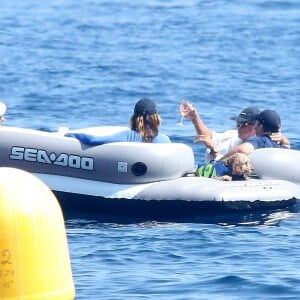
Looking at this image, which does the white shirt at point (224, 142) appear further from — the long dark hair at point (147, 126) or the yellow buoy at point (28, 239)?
the yellow buoy at point (28, 239)

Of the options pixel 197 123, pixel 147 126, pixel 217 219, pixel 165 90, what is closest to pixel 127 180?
pixel 147 126

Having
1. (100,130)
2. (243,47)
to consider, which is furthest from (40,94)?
(100,130)

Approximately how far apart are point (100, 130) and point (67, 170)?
483mm

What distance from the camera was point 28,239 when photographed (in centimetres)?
686

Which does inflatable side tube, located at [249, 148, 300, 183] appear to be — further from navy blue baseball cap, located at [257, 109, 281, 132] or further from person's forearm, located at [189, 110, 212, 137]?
person's forearm, located at [189, 110, 212, 137]

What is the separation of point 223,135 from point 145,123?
941mm

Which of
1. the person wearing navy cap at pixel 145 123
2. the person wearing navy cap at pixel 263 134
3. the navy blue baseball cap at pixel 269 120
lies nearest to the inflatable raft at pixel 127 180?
the person wearing navy cap at pixel 145 123

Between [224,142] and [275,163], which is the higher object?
[224,142]

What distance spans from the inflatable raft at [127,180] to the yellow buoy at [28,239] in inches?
139

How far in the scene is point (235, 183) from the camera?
1054 centimetres

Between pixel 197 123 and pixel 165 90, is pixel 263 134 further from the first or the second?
pixel 165 90

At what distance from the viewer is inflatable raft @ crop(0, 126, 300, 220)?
34.2 feet

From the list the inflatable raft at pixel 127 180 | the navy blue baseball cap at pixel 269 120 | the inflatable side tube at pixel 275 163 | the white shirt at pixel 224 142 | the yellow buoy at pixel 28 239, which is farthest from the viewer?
the white shirt at pixel 224 142

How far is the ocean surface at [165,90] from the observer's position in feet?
27.9
